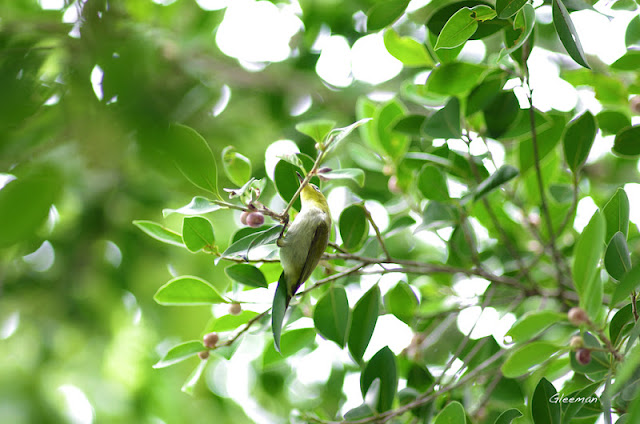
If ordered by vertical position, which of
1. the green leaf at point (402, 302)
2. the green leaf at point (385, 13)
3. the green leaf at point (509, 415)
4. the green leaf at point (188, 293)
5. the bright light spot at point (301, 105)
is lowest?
the bright light spot at point (301, 105)

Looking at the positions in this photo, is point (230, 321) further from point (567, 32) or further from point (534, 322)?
point (567, 32)

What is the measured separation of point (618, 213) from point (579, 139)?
18cm

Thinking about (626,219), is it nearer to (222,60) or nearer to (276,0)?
(276,0)

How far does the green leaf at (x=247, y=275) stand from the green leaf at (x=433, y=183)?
315 millimetres

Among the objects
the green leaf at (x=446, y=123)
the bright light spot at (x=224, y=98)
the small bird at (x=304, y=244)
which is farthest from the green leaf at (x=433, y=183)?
the bright light spot at (x=224, y=98)

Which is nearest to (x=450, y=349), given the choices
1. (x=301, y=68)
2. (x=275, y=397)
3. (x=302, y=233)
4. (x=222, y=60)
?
(x=275, y=397)

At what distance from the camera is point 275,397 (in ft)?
4.84

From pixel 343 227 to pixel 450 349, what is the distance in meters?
0.63

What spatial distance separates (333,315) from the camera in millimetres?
830

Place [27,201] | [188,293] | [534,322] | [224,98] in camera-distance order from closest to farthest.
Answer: [27,201] < [534,322] < [188,293] < [224,98]

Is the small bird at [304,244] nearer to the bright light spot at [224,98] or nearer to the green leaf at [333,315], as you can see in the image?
the green leaf at [333,315]

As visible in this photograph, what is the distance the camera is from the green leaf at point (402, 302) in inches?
38.8

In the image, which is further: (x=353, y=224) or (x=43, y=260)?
(x=43, y=260)

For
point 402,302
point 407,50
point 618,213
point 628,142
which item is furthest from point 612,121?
point 402,302
